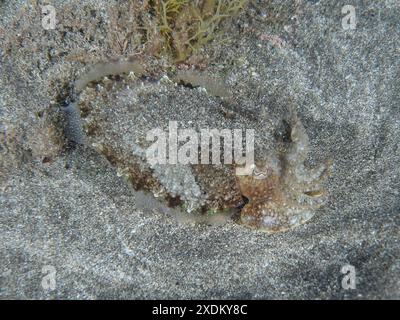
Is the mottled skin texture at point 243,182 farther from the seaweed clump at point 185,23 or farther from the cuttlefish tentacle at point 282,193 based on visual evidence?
the seaweed clump at point 185,23

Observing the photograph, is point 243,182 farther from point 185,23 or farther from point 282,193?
point 185,23

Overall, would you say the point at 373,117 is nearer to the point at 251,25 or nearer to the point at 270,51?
the point at 270,51

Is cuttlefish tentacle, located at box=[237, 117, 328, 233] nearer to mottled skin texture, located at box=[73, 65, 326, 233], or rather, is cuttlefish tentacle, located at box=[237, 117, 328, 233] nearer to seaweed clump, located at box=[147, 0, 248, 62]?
mottled skin texture, located at box=[73, 65, 326, 233]

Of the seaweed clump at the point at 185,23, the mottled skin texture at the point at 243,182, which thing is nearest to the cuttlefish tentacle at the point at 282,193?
the mottled skin texture at the point at 243,182

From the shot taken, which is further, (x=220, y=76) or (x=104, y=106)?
(x=220, y=76)

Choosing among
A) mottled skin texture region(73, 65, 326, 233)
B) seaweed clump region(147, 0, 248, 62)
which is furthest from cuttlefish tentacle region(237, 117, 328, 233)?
seaweed clump region(147, 0, 248, 62)
